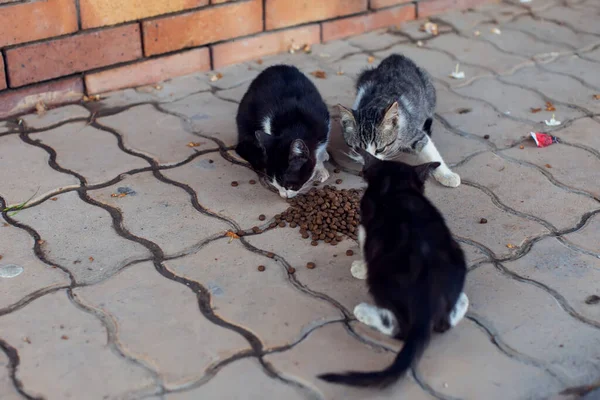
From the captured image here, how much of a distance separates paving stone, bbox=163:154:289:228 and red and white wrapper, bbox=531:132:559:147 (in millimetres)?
1627

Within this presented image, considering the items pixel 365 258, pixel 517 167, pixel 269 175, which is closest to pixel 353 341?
pixel 365 258

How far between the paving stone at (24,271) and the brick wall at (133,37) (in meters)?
1.38

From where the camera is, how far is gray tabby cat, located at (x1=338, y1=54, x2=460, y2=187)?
12.2 feet

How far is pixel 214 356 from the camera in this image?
259cm

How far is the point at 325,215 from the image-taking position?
11.3ft

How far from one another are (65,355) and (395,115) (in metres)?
2.08

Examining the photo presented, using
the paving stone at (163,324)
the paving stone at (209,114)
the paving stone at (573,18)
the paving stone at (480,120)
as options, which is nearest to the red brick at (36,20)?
the paving stone at (209,114)

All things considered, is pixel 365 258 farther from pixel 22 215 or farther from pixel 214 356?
pixel 22 215

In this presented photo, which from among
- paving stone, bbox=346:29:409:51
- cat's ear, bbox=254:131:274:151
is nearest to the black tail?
cat's ear, bbox=254:131:274:151

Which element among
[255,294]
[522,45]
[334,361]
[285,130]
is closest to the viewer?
[334,361]

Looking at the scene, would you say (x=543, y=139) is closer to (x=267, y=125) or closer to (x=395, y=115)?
(x=395, y=115)

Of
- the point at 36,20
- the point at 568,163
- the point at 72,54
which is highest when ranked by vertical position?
the point at 36,20

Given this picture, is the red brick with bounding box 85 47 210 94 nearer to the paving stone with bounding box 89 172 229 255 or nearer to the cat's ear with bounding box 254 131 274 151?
the paving stone with bounding box 89 172 229 255

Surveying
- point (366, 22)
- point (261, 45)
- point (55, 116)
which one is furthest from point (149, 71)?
point (366, 22)
